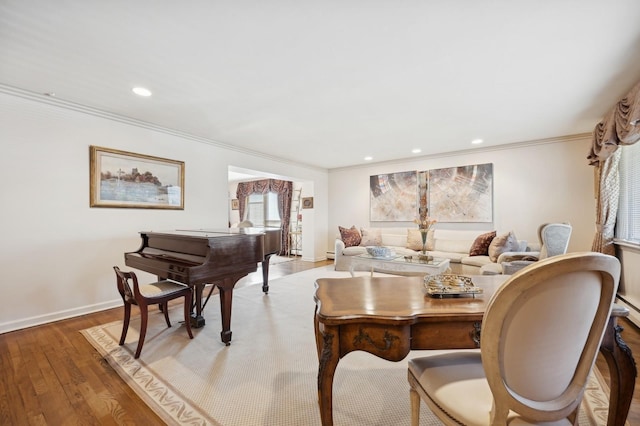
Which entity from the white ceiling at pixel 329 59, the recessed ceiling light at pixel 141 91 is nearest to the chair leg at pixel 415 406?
the white ceiling at pixel 329 59

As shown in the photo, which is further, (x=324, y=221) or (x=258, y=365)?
(x=324, y=221)

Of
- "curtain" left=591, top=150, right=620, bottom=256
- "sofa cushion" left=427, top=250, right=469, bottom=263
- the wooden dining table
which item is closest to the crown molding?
the wooden dining table

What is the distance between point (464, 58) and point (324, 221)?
5.40 metres

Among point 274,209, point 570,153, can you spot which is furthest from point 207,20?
point 274,209

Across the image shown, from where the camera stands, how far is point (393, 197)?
6.30 metres

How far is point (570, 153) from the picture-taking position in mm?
4504

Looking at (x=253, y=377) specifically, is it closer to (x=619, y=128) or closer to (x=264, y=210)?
(x=619, y=128)

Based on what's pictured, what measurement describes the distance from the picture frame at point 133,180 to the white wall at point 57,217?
78 mm

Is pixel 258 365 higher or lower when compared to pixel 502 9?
lower

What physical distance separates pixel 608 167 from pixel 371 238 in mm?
3803

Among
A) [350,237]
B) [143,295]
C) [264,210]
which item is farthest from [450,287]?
[264,210]

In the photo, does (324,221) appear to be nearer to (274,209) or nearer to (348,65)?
(274,209)

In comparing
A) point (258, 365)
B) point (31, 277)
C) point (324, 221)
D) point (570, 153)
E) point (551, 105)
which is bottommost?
point (258, 365)

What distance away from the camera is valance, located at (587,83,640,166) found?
101 inches
